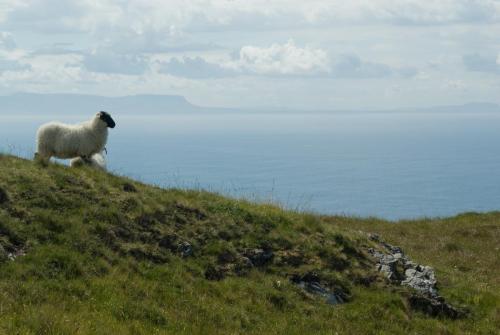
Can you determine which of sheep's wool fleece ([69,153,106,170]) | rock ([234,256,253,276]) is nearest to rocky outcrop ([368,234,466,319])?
rock ([234,256,253,276])

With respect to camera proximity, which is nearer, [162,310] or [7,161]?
[162,310]

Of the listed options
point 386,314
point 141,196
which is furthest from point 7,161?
point 386,314

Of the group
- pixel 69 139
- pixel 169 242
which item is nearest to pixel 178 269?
pixel 169 242

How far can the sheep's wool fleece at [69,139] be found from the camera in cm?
2108

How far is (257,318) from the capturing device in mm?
13453

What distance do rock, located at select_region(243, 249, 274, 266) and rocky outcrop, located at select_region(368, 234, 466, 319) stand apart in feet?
11.7

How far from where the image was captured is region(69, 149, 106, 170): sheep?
2075 centimetres

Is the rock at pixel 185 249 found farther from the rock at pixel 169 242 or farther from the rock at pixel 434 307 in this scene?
the rock at pixel 434 307

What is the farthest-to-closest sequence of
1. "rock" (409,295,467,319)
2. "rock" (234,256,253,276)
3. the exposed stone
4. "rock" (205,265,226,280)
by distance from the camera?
1. "rock" (409,295,467,319)
2. "rock" (234,256,253,276)
3. the exposed stone
4. "rock" (205,265,226,280)

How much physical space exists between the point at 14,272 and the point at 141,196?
5910mm

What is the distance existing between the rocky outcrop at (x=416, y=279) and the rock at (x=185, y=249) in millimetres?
5948

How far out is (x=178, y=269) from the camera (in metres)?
14.6

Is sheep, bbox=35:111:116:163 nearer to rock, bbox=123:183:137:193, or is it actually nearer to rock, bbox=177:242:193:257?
rock, bbox=123:183:137:193

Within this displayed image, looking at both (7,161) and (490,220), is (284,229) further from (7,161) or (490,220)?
(490,220)
